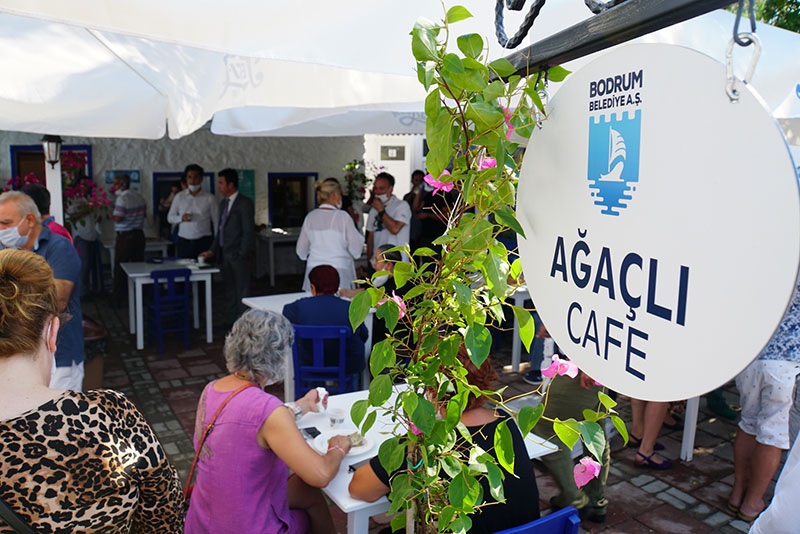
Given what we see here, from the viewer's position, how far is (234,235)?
7.87m

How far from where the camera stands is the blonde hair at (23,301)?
1.73 metres

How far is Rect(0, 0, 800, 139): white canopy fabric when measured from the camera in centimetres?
191

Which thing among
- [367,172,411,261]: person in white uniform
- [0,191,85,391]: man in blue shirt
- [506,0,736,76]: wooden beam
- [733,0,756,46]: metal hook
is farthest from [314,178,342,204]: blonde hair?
[733,0,756,46]: metal hook

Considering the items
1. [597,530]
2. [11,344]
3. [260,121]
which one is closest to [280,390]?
[260,121]

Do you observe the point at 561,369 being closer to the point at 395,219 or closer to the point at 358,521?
the point at 358,521

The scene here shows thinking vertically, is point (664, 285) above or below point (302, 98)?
below

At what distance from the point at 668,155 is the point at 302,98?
282cm

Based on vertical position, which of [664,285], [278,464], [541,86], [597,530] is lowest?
[597,530]

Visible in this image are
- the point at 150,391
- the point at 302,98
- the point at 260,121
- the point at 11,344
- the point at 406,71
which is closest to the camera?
the point at 11,344

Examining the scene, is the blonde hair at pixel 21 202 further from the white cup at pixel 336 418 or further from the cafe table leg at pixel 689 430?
the cafe table leg at pixel 689 430

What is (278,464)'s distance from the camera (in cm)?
265

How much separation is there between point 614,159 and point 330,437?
7.56 feet

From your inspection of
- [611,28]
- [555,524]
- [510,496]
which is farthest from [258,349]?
[611,28]

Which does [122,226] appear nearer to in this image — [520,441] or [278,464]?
[278,464]
